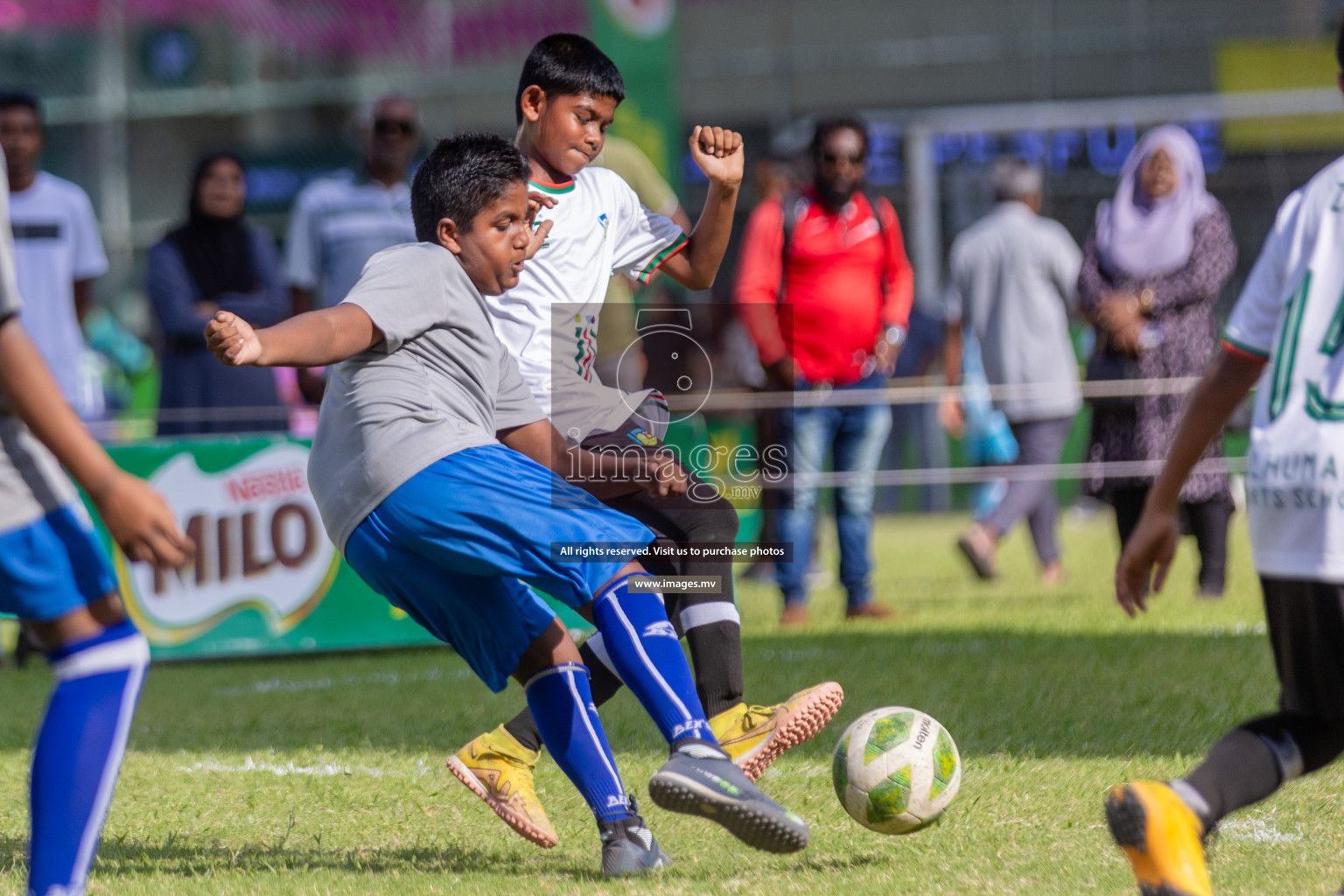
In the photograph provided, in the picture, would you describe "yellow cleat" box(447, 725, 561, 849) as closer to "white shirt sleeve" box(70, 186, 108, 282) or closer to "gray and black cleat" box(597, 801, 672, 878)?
"gray and black cleat" box(597, 801, 672, 878)

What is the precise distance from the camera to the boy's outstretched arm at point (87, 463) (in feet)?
8.43

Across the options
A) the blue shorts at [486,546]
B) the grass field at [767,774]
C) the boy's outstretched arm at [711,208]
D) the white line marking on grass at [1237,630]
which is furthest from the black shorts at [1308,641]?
the white line marking on grass at [1237,630]

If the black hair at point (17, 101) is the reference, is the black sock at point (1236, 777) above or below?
below

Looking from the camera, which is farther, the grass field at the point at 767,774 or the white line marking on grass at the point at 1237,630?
the white line marking on grass at the point at 1237,630

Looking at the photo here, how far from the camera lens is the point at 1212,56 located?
1923 centimetres

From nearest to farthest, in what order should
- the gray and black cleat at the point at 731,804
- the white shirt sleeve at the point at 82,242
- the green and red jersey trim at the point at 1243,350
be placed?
the green and red jersey trim at the point at 1243,350 → the gray and black cleat at the point at 731,804 → the white shirt sleeve at the point at 82,242

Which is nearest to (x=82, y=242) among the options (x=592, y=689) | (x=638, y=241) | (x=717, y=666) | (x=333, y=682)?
(x=333, y=682)

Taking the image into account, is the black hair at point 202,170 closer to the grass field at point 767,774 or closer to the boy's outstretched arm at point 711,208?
the grass field at point 767,774

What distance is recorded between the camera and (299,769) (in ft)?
16.1

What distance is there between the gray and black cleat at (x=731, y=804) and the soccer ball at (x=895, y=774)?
442 mm

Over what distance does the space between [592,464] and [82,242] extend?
16.2 ft

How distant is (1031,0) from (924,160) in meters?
4.98

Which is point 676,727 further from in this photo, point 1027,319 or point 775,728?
point 1027,319

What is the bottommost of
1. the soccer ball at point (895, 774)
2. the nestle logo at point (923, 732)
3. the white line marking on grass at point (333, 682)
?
the white line marking on grass at point (333, 682)
